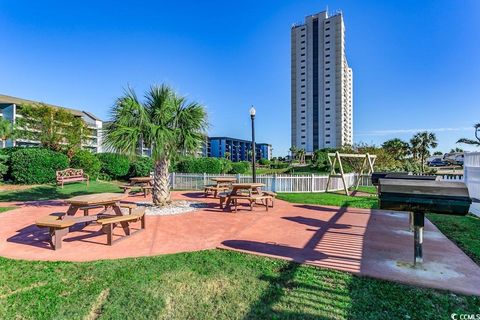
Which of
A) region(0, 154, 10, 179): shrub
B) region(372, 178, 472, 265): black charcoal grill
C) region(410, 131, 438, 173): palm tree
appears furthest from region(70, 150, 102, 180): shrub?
region(410, 131, 438, 173): palm tree

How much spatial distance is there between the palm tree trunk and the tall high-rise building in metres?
84.4

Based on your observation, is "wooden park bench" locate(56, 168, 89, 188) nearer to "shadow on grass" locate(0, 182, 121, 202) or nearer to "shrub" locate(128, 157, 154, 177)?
"shadow on grass" locate(0, 182, 121, 202)

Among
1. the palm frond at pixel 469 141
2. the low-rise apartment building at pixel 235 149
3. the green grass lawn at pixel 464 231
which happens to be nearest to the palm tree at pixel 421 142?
the palm frond at pixel 469 141

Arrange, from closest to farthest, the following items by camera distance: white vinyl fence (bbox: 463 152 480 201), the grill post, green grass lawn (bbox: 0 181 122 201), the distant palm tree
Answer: the grill post
white vinyl fence (bbox: 463 152 480 201)
green grass lawn (bbox: 0 181 122 201)
the distant palm tree

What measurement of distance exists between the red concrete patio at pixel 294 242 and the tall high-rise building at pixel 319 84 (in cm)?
8483

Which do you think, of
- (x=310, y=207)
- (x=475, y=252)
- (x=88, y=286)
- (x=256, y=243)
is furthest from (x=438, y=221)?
(x=88, y=286)

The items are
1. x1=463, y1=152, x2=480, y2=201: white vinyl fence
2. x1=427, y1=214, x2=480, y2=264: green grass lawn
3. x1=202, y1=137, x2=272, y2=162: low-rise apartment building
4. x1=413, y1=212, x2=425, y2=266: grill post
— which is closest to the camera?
x1=413, y1=212, x2=425, y2=266: grill post

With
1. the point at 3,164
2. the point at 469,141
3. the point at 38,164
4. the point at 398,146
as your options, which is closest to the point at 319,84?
the point at 398,146

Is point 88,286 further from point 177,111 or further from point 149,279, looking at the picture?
point 177,111

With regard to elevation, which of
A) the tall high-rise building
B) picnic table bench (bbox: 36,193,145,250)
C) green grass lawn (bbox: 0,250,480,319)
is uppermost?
the tall high-rise building

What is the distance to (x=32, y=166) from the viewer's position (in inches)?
599

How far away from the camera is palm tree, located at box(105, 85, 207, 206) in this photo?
846 cm

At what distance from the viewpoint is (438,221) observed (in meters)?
7.52

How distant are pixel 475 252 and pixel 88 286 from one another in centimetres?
658
